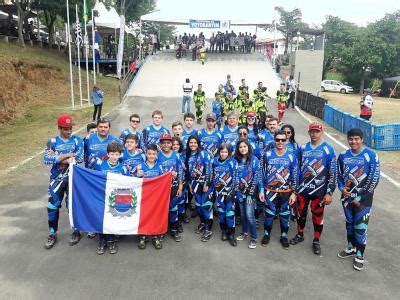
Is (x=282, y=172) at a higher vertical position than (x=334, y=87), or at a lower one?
higher

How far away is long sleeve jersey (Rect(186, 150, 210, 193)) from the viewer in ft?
21.3

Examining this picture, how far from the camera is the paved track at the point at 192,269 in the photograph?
5.06 metres

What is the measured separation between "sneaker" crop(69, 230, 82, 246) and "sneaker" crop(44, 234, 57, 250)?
25 centimetres

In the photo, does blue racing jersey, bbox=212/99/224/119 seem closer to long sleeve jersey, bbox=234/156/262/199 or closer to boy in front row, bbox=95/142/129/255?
long sleeve jersey, bbox=234/156/262/199

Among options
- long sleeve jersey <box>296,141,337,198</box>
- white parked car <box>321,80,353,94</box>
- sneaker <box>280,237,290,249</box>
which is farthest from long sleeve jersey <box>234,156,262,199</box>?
white parked car <box>321,80,353,94</box>

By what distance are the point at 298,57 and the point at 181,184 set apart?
2414 centimetres

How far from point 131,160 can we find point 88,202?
938 mm

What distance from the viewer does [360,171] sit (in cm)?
563

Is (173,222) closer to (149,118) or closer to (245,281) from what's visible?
(245,281)

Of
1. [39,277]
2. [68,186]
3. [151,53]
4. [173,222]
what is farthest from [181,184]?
[151,53]

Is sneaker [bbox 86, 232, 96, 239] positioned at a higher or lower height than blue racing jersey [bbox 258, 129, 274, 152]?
lower

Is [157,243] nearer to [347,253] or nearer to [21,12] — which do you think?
[347,253]

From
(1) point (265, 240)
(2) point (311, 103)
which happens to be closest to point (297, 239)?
(1) point (265, 240)

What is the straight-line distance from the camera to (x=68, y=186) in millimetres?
6207
